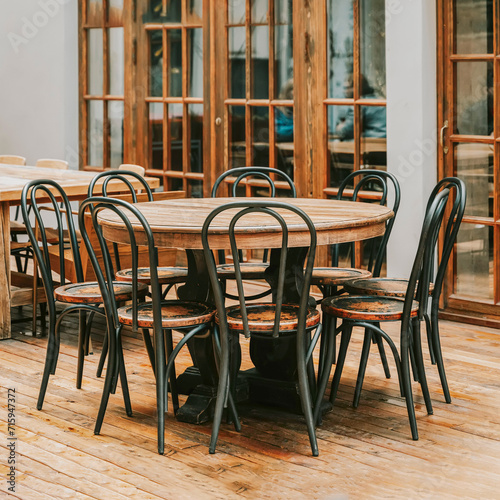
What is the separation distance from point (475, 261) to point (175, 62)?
2.79m

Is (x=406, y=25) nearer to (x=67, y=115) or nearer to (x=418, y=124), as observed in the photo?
(x=418, y=124)

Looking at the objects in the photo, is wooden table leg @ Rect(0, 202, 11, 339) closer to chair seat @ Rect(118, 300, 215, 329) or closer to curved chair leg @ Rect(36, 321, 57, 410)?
curved chair leg @ Rect(36, 321, 57, 410)

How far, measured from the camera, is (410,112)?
4973mm

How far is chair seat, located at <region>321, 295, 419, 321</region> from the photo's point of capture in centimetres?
320

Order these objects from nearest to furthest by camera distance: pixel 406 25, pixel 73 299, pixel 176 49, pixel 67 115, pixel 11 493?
pixel 11 493 → pixel 73 299 → pixel 406 25 → pixel 176 49 → pixel 67 115

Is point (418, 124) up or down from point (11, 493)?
up

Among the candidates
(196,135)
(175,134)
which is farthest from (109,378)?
(175,134)

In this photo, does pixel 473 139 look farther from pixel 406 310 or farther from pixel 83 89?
pixel 83 89

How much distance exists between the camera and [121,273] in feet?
12.8

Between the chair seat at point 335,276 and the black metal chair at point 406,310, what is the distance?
0.73 feet

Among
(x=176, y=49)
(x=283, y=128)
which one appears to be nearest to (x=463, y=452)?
(x=283, y=128)

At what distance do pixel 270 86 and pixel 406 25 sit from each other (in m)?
1.18

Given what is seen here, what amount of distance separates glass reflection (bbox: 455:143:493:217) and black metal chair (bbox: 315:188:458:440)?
5.26 ft

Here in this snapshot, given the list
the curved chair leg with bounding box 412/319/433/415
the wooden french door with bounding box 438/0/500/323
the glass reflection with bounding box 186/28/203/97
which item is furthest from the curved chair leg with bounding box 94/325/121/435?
the glass reflection with bounding box 186/28/203/97
